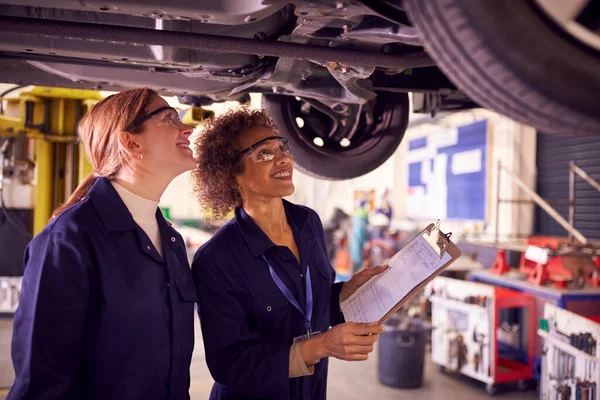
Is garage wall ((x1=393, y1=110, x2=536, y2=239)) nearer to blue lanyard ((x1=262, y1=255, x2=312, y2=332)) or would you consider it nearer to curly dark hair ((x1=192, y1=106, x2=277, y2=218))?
curly dark hair ((x1=192, y1=106, x2=277, y2=218))

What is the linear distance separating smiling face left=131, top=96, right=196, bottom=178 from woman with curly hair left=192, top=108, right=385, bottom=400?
0.29m

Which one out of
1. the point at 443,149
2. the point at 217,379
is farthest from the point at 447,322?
the point at 443,149

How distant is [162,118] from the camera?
159 centimetres

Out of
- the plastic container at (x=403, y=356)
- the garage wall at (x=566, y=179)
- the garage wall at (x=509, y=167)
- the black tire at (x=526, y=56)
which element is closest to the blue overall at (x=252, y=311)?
the black tire at (x=526, y=56)

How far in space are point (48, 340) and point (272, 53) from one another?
3.18 ft

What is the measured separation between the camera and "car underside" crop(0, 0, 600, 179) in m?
1.29

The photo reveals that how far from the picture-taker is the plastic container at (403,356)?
12.6ft

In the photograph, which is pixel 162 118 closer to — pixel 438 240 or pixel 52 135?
pixel 438 240

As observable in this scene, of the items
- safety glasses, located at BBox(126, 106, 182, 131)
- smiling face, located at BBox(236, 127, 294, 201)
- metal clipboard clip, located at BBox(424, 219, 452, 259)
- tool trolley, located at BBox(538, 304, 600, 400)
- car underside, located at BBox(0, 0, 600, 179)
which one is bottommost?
tool trolley, located at BBox(538, 304, 600, 400)

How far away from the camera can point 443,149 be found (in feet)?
29.9

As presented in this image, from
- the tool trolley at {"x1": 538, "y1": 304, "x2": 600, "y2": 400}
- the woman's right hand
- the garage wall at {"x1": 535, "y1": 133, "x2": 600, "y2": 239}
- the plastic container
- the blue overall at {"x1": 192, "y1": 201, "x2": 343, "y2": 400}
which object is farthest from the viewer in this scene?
the garage wall at {"x1": 535, "y1": 133, "x2": 600, "y2": 239}

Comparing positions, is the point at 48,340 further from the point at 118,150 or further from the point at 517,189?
the point at 517,189

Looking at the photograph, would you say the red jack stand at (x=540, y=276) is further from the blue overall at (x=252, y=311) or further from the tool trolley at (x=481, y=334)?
the blue overall at (x=252, y=311)

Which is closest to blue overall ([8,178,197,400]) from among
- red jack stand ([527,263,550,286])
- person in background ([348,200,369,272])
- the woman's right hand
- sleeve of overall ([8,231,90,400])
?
sleeve of overall ([8,231,90,400])
